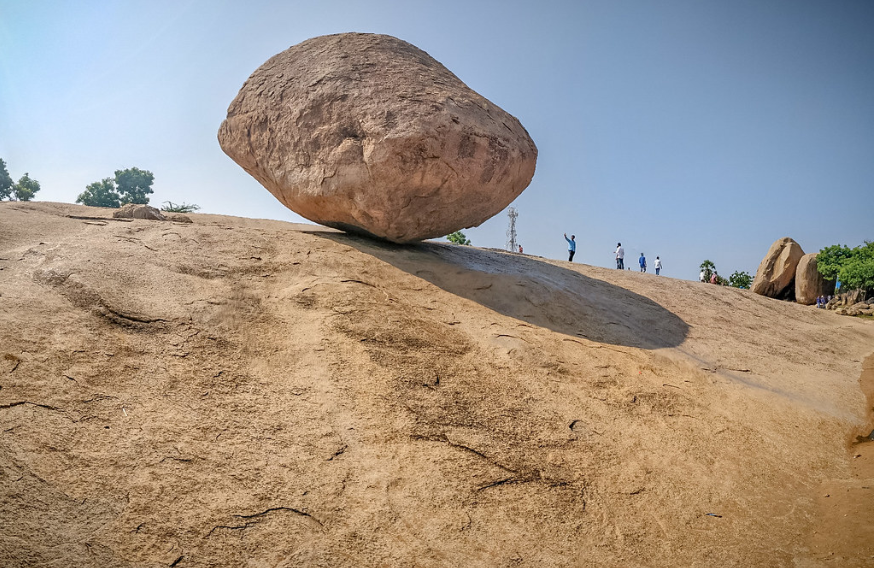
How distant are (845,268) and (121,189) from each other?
4090 centimetres

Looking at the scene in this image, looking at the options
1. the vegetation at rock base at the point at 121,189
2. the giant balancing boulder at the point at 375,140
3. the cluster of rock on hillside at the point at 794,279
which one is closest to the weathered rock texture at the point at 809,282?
the cluster of rock on hillside at the point at 794,279

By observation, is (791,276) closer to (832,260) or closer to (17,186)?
(832,260)

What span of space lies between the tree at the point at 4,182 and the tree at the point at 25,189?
0.59 m

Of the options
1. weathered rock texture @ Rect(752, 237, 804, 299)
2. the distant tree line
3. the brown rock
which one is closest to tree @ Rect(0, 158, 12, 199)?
the distant tree line

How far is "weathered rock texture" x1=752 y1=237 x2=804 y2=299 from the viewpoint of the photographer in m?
15.5

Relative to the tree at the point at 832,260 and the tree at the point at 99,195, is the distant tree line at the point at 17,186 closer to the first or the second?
the tree at the point at 99,195

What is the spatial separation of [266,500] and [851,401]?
6131 mm

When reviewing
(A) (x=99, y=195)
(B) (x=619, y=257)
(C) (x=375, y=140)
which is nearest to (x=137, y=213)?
(C) (x=375, y=140)

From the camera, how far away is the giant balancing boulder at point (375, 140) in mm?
5414

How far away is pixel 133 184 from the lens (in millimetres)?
35000

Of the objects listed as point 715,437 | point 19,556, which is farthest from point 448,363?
point 19,556

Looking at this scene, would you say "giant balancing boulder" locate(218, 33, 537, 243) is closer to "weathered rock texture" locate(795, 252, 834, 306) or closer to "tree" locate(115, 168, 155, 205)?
"weathered rock texture" locate(795, 252, 834, 306)

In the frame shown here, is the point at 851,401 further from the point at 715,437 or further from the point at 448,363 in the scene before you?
the point at 448,363

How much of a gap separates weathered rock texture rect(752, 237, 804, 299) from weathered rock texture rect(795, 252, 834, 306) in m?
0.26
